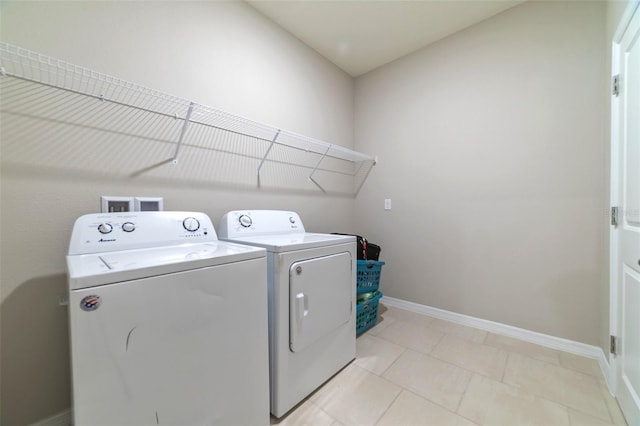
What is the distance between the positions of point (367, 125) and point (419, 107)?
59 cm

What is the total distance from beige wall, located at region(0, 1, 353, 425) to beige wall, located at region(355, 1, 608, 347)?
136cm

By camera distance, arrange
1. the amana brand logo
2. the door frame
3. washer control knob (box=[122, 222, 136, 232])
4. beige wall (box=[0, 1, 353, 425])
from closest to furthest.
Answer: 1. the amana brand logo
2. beige wall (box=[0, 1, 353, 425])
3. washer control knob (box=[122, 222, 136, 232])
4. the door frame

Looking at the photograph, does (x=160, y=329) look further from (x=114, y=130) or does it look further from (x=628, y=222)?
(x=628, y=222)

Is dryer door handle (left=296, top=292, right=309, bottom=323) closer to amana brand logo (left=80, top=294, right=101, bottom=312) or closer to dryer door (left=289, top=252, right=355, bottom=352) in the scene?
dryer door (left=289, top=252, right=355, bottom=352)

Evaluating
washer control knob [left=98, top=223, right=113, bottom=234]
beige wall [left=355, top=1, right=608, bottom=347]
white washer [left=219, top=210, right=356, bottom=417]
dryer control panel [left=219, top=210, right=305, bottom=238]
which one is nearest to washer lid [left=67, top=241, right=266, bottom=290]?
washer control knob [left=98, top=223, right=113, bottom=234]

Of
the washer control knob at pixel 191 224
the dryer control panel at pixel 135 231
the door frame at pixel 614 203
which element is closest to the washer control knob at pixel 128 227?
the dryer control panel at pixel 135 231

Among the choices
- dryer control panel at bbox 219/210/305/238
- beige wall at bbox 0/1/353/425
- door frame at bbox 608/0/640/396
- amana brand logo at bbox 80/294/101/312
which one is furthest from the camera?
dryer control panel at bbox 219/210/305/238

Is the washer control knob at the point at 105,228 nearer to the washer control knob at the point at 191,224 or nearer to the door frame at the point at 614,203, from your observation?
the washer control knob at the point at 191,224

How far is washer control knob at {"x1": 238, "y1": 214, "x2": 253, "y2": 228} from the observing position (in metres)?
1.70

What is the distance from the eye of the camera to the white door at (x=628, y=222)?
44.4 inches

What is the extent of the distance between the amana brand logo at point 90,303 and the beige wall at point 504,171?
7.85 ft

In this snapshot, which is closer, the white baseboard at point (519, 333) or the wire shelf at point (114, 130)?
the wire shelf at point (114, 130)

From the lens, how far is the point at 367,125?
2.89 meters

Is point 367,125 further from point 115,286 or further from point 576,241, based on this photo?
point 115,286
